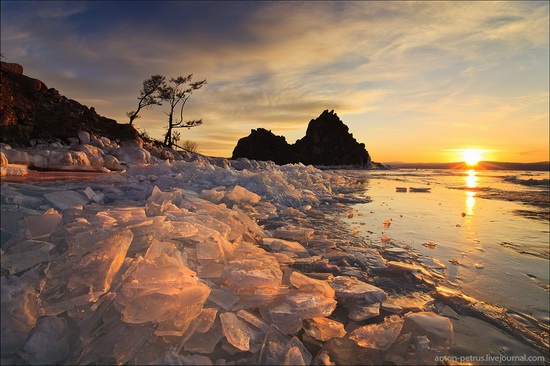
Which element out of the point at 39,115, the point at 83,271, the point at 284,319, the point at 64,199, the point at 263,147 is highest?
the point at 263,147

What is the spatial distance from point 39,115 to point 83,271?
1205 cm

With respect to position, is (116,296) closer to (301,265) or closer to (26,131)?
(301,265)

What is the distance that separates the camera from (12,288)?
1.29m

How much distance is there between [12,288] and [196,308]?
84 cm

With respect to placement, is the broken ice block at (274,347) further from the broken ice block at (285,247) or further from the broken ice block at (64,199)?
the broken ice block at (64,199)

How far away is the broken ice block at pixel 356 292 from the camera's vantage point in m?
1.64

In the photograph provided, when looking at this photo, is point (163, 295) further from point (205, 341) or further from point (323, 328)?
point (323, 328)

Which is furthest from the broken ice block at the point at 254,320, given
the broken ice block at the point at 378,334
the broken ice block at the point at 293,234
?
the broken ice block at the point at 293,234

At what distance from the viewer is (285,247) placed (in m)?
2.55

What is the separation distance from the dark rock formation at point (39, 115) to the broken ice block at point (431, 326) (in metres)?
11.1

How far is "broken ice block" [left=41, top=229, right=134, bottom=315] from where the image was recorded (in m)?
1.30

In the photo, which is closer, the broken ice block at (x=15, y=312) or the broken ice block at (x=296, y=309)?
the broken ice block at (x=15, y=312)

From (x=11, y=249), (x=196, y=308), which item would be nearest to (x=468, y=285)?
(x=196, y=308)

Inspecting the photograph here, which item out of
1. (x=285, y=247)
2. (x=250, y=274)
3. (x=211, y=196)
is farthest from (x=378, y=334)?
(x=211, y=196)
